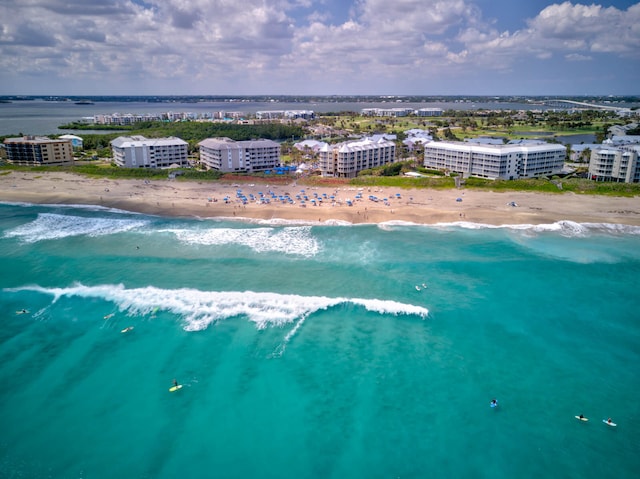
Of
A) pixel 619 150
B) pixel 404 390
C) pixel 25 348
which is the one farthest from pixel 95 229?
pixel 619 150

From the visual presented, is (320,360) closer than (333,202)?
Yes

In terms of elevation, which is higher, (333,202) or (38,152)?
(38,152)

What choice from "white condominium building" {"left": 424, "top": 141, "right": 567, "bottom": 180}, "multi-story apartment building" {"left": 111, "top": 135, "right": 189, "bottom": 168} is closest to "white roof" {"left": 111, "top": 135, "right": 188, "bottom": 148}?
"multi-story apartment building" {"left": 111, "top": 135, "right": 189, "bottom": 168}

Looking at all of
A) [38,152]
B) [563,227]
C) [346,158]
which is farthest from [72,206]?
[563,227]

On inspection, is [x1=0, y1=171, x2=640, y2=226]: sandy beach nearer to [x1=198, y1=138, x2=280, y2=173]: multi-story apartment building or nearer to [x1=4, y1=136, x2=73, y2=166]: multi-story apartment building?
[x1=198, y1=138, x2=280, y2=173]: multi-story apartment building

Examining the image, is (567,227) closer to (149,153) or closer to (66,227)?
(66,227)
